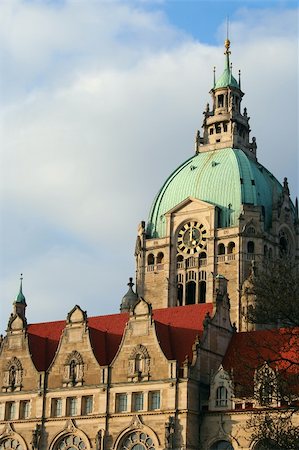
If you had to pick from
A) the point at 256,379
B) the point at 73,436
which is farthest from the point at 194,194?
the point at 256,379

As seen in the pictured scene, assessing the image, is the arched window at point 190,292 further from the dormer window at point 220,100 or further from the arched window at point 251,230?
the dormer window at point 220,100

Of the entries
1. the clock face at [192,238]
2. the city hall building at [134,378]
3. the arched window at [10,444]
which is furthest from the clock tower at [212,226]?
the arched window at [10,444]

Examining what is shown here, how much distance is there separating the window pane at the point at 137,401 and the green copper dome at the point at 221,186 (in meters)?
35.4

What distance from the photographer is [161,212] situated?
116688 mm

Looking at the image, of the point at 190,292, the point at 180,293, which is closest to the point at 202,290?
the point at 190,292

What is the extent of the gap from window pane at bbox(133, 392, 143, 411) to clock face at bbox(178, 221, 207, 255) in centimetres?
3435

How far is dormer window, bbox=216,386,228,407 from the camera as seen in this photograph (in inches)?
3044

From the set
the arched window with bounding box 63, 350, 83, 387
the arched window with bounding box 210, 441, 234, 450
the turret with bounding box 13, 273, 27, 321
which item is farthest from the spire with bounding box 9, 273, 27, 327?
the arched window with bounding box 210, 441, 234, 450

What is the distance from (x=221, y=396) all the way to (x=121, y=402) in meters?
7.77

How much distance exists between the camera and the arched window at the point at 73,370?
8219 cm

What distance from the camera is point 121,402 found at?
261 ft

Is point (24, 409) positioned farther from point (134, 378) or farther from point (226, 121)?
point (226, 121)

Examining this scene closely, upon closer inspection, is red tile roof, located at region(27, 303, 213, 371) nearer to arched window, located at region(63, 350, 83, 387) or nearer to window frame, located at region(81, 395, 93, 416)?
arched window, located at region(63, 350, 83, 387)

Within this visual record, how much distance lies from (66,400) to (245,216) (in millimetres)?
35653
